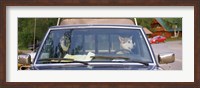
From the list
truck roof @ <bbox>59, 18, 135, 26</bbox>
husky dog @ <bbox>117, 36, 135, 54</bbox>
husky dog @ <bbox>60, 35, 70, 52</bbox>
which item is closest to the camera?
husky dog @ <bbox>117, 36, 135, 54</bbox>

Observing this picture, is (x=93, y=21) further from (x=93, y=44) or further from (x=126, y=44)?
(x=126, y=44)

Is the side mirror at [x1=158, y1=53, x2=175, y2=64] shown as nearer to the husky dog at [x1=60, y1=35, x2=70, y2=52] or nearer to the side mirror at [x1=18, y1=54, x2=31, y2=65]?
the husky dog at [x1=60, y1=35, x2=70, y2=52]

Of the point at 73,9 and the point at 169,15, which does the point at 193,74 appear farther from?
the point at 73,9

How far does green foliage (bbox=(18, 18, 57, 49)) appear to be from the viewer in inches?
274

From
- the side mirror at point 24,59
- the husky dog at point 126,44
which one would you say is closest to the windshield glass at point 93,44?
the husky dog at point 126,44

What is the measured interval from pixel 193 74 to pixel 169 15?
1.24 meters

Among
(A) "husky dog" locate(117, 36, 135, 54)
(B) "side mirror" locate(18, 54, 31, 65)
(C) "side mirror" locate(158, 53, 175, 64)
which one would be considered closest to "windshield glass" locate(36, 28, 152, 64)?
(A) "husky dog" locate(117, 36, 135, 54)

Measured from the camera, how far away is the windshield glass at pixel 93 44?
6762 mm

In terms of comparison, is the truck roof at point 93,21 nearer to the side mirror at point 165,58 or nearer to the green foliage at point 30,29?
the green foliage at point 30,29

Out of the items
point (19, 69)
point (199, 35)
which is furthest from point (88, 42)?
point (199, 35)

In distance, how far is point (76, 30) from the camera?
692 cm

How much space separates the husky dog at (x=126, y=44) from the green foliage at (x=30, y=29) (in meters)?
1.32

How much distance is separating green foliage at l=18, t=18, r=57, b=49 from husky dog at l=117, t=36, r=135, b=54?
1.32m

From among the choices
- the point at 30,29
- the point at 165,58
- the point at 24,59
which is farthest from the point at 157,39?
the point at 24,59
